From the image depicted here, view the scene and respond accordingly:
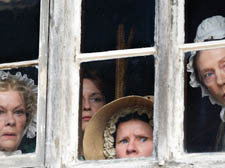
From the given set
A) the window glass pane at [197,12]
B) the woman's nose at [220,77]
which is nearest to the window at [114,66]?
the window glass pane at [197,12]

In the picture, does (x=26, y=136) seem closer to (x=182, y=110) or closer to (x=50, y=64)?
(x=50, y=64)

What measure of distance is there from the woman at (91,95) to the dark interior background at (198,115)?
51 cm

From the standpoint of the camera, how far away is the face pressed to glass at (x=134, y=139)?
19.7 ft

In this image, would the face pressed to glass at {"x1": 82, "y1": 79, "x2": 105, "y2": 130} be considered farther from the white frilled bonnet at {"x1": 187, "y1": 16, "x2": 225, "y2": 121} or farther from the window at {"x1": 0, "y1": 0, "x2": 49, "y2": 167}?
the white frilled bonnet at {"x1": 187, "y1": 16, "x2": 225, "y2": 121}

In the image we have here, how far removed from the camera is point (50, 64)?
245 inches

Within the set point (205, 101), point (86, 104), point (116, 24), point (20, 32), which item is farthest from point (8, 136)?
point (205, 101)

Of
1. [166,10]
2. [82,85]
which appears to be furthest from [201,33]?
[82,85]

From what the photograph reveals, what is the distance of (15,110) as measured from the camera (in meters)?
6.36

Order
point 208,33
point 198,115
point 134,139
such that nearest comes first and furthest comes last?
point 198,115, point 208,33, point 134,139

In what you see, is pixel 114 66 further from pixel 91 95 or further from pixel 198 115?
pixel 198 115

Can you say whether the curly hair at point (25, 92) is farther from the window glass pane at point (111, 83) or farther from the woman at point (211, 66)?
the woman at point (211, 66)

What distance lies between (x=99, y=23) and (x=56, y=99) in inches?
18.3

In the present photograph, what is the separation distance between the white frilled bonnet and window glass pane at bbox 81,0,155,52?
10.0 inches

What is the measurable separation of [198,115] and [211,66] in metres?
0.24
